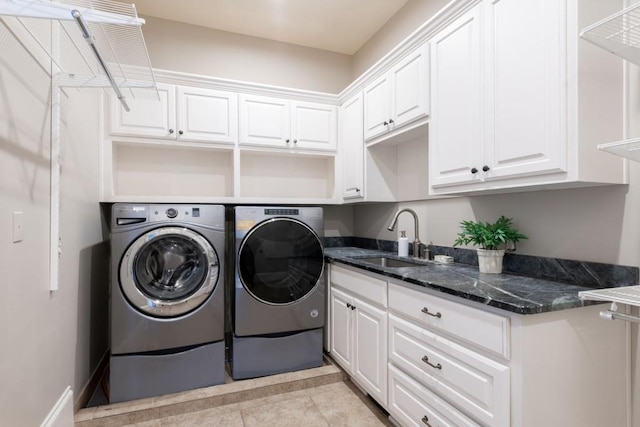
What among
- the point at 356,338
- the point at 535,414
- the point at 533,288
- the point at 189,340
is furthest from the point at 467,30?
the point at 189,340

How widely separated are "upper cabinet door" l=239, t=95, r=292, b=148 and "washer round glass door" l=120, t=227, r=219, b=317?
1.00m

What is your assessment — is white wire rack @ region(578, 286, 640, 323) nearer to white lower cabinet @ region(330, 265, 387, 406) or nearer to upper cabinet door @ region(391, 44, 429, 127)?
white lower cabinet @ region(330, 265, 387, 406)

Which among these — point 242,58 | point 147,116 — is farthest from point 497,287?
point 242,58

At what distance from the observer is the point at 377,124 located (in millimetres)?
2506

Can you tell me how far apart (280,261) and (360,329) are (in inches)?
29.6

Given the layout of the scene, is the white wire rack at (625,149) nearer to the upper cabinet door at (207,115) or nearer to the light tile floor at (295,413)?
the light tile floor at (295,413)

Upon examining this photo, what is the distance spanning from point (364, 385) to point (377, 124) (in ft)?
5.96

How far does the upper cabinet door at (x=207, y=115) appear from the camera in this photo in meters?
2.59

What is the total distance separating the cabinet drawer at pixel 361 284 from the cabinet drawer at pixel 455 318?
0.10m

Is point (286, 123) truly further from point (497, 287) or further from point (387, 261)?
point (497, 287)

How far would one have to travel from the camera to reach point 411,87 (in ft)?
6.91

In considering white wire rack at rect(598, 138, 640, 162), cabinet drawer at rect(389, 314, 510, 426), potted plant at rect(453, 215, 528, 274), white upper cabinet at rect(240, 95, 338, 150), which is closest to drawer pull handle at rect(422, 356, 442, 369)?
cabinet drawer at rect(389, 314, 510, 426)

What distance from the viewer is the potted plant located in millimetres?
1719

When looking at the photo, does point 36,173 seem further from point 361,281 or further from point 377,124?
point 377,124
